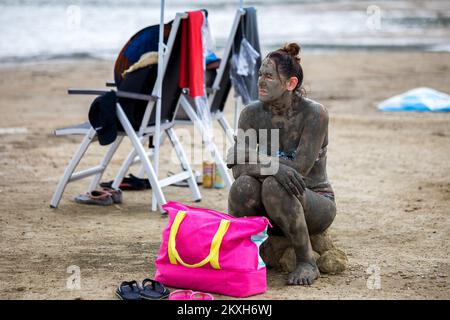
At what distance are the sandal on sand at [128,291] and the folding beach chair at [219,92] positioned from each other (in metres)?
2.85

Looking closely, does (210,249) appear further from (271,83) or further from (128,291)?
(271,83)

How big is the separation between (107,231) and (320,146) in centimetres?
196

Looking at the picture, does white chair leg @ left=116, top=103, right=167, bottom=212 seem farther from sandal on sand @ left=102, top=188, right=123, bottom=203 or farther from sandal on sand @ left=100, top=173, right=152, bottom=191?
sandal on sand @ left=100, top=173, right=152, bottom=191

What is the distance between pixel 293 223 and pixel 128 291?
1036 mm

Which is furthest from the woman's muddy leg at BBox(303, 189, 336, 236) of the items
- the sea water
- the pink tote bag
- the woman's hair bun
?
the sea water

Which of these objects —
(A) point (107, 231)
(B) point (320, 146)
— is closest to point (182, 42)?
(A) point (107, 231)

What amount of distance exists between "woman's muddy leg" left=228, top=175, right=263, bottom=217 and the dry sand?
17.8 inches

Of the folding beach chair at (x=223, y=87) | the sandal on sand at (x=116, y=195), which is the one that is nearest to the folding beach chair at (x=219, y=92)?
the folding beach chair at (x=223, y=87)

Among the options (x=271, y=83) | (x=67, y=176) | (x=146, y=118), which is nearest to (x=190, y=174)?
(x=146, y=118)

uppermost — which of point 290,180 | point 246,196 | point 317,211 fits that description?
point 290,180

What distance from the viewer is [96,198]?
764 centimetres

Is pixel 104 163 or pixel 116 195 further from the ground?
pixel 104 163

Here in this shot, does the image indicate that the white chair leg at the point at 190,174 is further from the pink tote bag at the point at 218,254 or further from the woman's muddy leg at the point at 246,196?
the pink tote bag at the point at 218,254

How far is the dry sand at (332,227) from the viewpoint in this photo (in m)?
5.54
